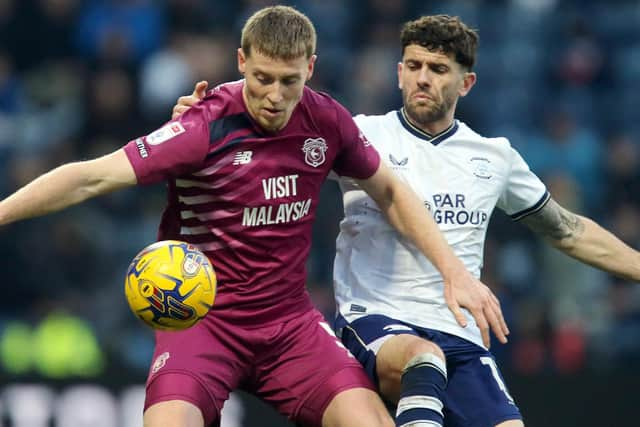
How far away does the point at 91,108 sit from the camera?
455 inches

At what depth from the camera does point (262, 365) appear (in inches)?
240

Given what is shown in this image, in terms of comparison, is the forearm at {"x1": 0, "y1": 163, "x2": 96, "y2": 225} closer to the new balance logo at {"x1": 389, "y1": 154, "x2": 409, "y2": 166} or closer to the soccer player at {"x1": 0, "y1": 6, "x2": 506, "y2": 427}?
the soccer player at {"x1": 0, "y1": 6, "x2": 506, "y2": 427}

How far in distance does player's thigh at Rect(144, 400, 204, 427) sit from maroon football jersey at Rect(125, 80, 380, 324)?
546mm

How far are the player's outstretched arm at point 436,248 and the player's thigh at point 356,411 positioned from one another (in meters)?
0.56

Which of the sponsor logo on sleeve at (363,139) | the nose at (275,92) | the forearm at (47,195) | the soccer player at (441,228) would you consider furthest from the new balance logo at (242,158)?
the forearm at (47,195)

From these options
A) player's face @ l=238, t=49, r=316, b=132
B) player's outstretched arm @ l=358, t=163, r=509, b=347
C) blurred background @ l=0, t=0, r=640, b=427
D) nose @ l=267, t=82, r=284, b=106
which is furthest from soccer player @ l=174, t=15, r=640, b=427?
blurred background @ l=0, t=0, r=640, b=427

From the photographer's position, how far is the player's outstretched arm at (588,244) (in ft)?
23.0

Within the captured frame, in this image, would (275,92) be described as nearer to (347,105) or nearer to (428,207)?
(428,207)

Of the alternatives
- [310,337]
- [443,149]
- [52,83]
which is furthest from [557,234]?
[52,83]

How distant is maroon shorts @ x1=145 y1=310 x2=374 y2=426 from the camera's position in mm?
5836

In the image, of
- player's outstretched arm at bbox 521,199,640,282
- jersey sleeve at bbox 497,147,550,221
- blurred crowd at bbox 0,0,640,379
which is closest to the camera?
jersey sleeve at bbox 497,147,550,221

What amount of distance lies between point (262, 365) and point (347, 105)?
6.39 metres

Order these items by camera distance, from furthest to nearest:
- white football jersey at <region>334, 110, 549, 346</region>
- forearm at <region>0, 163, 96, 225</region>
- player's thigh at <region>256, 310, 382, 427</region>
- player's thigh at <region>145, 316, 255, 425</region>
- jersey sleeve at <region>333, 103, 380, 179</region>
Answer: white football jersey at <region>334, 110, 549, 346</region> → jersey sleeve at <region>333, 103, 380, 179</region> → player's thigh at <region>256, 310, 382, 427</region> → player's thigh at <region>145, 316, 255, 425</region> → forearm at <region>0, 163, 96, 225</region>

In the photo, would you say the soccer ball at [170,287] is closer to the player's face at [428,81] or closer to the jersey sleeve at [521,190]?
the player's face at [428,81]
